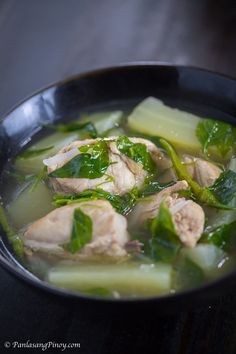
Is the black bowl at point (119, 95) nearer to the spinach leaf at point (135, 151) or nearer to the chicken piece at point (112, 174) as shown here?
the chicken piece at point (112, 174)

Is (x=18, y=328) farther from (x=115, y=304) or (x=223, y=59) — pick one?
(x=223, y=59)

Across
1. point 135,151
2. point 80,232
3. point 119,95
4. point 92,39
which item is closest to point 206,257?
point 80,232

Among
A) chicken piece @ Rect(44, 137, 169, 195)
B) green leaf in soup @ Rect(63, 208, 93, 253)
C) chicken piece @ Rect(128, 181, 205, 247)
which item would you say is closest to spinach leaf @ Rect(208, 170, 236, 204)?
chicken piece @ Rect(128, 181, 205, 247)

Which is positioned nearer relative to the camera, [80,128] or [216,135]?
[216,135]

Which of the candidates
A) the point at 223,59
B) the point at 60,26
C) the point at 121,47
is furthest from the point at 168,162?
the point at 60,26

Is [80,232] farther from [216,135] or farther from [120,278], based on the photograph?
[216,135]
